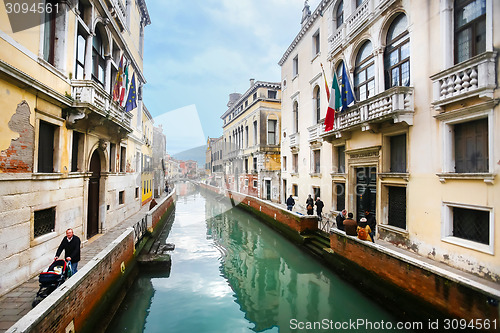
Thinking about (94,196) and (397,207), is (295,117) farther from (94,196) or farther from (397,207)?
(94,196)

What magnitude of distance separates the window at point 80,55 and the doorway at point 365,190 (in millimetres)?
10079

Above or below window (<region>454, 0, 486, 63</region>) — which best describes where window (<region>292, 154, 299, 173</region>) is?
below

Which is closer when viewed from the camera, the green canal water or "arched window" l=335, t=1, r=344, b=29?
the green canal water

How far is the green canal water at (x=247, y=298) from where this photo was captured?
5531mm

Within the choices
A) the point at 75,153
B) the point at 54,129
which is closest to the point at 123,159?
the point at 75,153

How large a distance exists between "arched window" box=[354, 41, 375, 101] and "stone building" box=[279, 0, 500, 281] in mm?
40

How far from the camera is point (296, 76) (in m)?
15.6

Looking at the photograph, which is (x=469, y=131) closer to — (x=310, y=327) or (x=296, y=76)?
(x=310, y=327)

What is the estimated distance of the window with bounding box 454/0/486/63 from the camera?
5.65 meters

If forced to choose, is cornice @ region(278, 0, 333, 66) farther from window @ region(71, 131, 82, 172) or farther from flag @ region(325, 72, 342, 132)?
window @ region(71, 131, 82, 172)

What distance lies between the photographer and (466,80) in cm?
557

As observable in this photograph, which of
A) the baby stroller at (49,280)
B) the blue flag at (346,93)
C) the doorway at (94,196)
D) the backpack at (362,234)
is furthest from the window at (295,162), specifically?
the baby stroller at (49,280)

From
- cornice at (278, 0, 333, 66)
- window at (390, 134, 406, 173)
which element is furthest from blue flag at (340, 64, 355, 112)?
cornice at (278, 0, 333, 66)

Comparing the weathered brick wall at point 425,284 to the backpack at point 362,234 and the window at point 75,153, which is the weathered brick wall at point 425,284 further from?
the window at point 75,153
